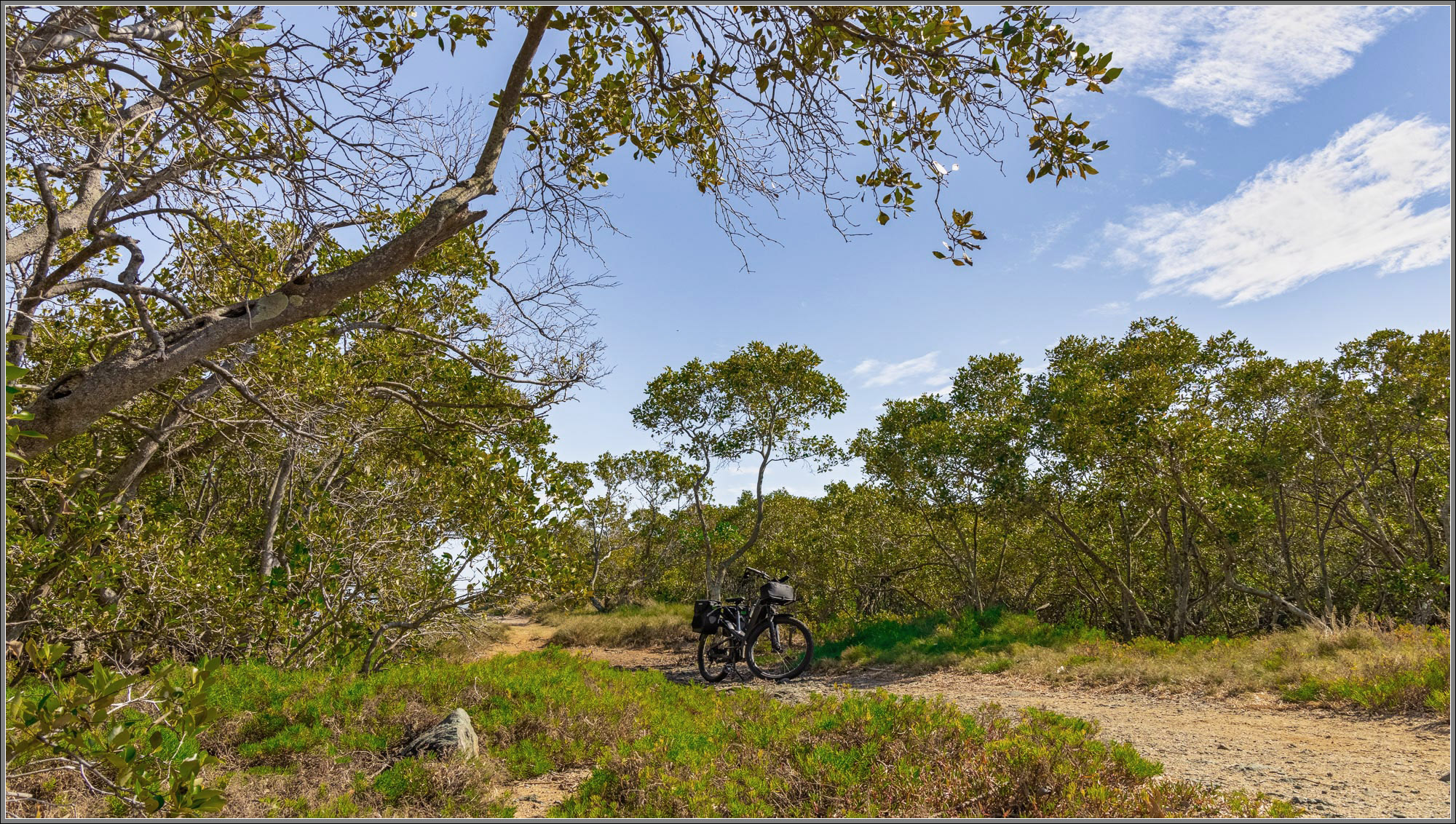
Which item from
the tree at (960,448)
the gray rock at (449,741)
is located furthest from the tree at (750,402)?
the gray rock at (449,741)

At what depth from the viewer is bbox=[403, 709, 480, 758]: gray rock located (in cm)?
521

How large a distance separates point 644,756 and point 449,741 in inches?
69.8

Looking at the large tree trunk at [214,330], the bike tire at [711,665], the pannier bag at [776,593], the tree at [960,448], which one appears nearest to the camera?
the large tree trunk at [214,330]

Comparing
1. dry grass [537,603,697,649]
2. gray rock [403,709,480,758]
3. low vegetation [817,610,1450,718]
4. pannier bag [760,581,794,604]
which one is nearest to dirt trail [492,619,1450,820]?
low vegetation [817,610,1450,718]

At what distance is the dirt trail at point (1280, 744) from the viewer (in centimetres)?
383

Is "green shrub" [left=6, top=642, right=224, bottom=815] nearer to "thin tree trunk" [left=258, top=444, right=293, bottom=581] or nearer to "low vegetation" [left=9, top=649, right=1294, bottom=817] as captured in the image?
"low vegetation" [left=9, top=649, right=1294, bottom=817]

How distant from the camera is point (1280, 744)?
5129 mm

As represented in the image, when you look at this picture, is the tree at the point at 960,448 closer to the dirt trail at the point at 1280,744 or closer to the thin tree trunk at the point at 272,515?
the dirt trail at the point at 1280,744

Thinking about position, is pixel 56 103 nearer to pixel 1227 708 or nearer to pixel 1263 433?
pixel 1227 708

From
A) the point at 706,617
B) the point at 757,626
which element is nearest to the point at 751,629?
the point at 757,626

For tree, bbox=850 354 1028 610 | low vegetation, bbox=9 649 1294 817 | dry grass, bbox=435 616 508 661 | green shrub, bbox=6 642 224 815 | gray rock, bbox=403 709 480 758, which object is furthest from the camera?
tree, bbox=850 354 1028 610

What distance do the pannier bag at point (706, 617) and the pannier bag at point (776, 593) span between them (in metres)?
1.23

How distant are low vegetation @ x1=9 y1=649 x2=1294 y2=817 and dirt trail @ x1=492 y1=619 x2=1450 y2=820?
71cm

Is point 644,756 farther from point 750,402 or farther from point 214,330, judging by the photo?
point 750,402
